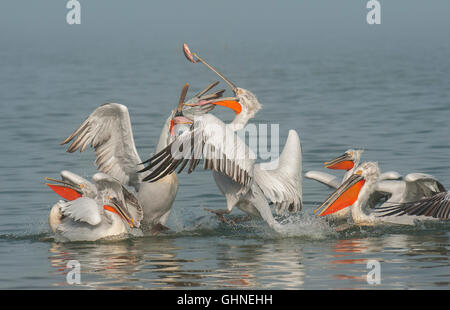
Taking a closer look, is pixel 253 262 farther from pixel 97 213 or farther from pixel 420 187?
pixel 420 187

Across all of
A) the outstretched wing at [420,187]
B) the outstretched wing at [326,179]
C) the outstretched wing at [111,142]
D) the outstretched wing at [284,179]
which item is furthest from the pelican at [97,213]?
the outstretched wing at [420,187]

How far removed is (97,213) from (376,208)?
3.23 metres

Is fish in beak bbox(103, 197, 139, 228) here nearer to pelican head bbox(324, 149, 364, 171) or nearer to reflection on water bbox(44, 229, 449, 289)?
reflection on water bbox(44, 229, 449, 289)

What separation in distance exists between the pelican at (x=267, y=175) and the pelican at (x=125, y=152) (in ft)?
0.95

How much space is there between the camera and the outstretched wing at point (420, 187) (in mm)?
10391

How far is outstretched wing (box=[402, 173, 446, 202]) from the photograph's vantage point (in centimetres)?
1039

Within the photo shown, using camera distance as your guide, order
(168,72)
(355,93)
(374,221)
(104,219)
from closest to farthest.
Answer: (104,219) → (374,221) → (355,93) → (168,72)

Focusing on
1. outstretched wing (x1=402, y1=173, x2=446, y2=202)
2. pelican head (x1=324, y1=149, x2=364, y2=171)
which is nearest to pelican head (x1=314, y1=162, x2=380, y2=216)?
outstretched wing (x1=402, y1=173, x2=446, y2=202)

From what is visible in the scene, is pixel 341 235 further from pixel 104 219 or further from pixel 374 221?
pixel 104 219

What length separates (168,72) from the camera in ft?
111

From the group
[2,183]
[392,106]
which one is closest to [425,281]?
[2,183]
